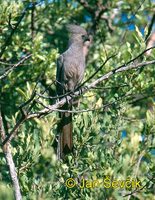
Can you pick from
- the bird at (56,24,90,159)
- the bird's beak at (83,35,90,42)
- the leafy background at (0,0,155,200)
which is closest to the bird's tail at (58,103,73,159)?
the bird at (56,24,90,159)

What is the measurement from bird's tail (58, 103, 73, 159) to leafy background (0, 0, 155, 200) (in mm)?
129

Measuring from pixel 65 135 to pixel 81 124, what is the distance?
73cm

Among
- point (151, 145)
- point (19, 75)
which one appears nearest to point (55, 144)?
point (19, 75)

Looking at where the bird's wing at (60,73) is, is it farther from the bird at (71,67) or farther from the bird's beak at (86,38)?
the bird's beak at (86,38)

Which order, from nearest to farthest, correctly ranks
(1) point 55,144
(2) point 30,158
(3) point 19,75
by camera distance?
(2) point 30,158, (1) point 55,144, (3) point 19,75

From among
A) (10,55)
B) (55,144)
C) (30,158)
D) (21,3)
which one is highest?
(21,3)

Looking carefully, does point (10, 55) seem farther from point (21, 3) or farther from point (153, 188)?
point (153, 188)

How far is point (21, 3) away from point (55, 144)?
71.1 inches

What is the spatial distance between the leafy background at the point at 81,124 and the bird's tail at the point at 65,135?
13 cm

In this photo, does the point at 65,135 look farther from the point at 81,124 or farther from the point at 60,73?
the point at 60,73

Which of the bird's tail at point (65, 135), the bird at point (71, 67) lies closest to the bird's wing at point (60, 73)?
the bird at point (71, 67)

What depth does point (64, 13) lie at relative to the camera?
327 inches

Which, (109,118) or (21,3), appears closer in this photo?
(109,118)

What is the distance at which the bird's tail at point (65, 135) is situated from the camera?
19.2ft
